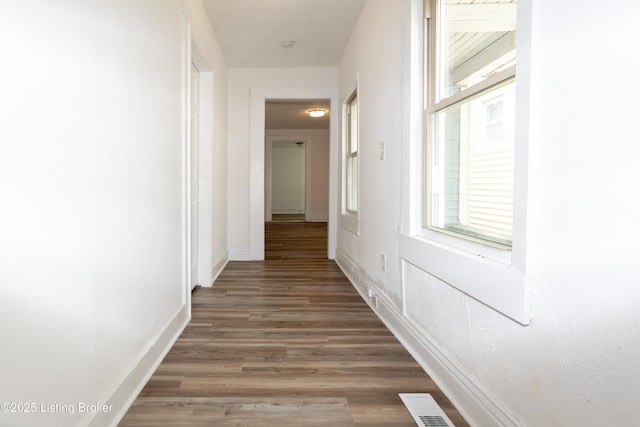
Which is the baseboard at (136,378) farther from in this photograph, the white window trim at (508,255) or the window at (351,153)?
the window at (351,153)

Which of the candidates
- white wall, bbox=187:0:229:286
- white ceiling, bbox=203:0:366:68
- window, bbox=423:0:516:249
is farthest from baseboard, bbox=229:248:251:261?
window, bbox=423:0:516:249

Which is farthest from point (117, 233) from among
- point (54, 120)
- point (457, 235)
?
point (457, 235)

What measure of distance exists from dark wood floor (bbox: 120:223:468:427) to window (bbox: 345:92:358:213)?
Result: 135cm

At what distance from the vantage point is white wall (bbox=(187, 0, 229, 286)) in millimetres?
3582

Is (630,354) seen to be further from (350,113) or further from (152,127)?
(350,113)

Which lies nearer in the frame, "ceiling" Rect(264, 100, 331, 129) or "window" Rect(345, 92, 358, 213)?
"window" Rect(345, 92, 358, 213)

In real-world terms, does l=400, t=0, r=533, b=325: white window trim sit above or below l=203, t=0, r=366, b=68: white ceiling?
below

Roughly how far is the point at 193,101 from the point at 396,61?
195 centimetres

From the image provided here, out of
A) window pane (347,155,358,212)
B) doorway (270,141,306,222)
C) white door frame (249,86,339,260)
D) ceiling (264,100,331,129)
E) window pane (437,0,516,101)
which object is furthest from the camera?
doorway (270,141,306,222)

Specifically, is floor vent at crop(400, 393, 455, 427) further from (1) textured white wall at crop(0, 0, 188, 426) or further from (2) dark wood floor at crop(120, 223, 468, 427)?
(1) textured white wall at crop(0, 0, 188, 426)

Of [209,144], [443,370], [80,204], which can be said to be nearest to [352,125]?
[209,144]

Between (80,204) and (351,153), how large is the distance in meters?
3.61

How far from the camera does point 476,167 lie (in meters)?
1.71

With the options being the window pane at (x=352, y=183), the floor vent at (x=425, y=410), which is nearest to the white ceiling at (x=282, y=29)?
the window pane at (x=352, y=183)
